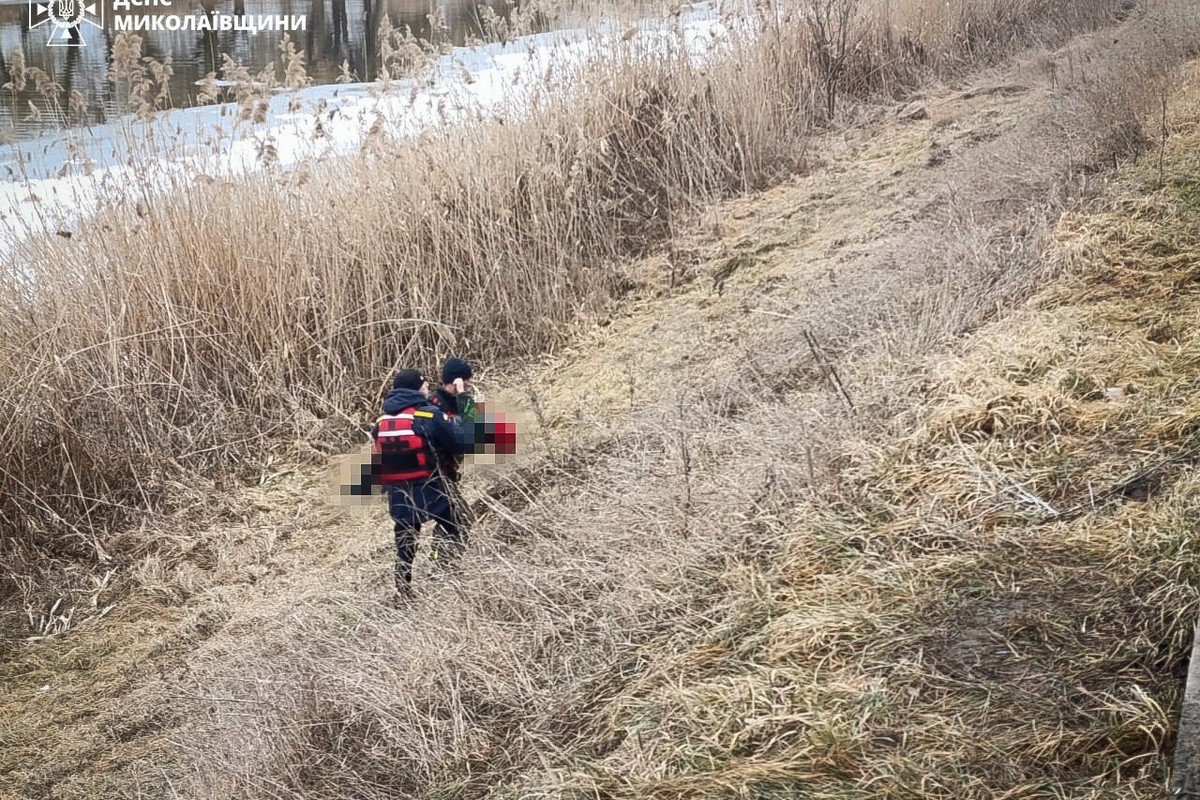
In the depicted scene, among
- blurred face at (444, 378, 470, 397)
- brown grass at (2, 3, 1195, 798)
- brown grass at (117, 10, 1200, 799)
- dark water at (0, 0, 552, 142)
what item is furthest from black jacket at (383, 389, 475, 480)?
dark water at (0, 0, 552, 142)

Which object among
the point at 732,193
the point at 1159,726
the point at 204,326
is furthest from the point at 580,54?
the point at 1159,726

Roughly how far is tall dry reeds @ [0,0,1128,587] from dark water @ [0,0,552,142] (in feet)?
14.3

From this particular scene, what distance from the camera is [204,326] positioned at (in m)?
6.63

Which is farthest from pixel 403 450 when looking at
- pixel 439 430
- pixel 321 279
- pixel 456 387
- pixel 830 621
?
pixel 321 279

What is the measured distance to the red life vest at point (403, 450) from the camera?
4453mm

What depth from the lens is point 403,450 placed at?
176 inches

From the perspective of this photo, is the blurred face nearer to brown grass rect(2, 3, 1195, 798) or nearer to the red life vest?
the red life vest

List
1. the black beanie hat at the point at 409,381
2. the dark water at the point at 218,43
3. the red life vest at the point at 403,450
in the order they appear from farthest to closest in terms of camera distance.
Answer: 1. the dark water at the point at 218,43
2. the black beanie hat at the point at 409,381
3. the red life vest at the point at 403,450

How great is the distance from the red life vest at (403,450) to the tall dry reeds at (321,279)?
2276 millimetres

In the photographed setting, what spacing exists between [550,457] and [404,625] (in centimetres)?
162

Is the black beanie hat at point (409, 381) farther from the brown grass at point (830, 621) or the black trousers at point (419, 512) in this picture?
the brown grass at point (830, 621)

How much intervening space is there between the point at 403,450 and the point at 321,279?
2780mm

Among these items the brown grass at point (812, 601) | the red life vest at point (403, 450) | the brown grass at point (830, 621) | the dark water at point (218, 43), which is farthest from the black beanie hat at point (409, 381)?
the dark water at point (218, 43)

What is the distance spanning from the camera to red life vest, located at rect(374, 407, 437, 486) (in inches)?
175
